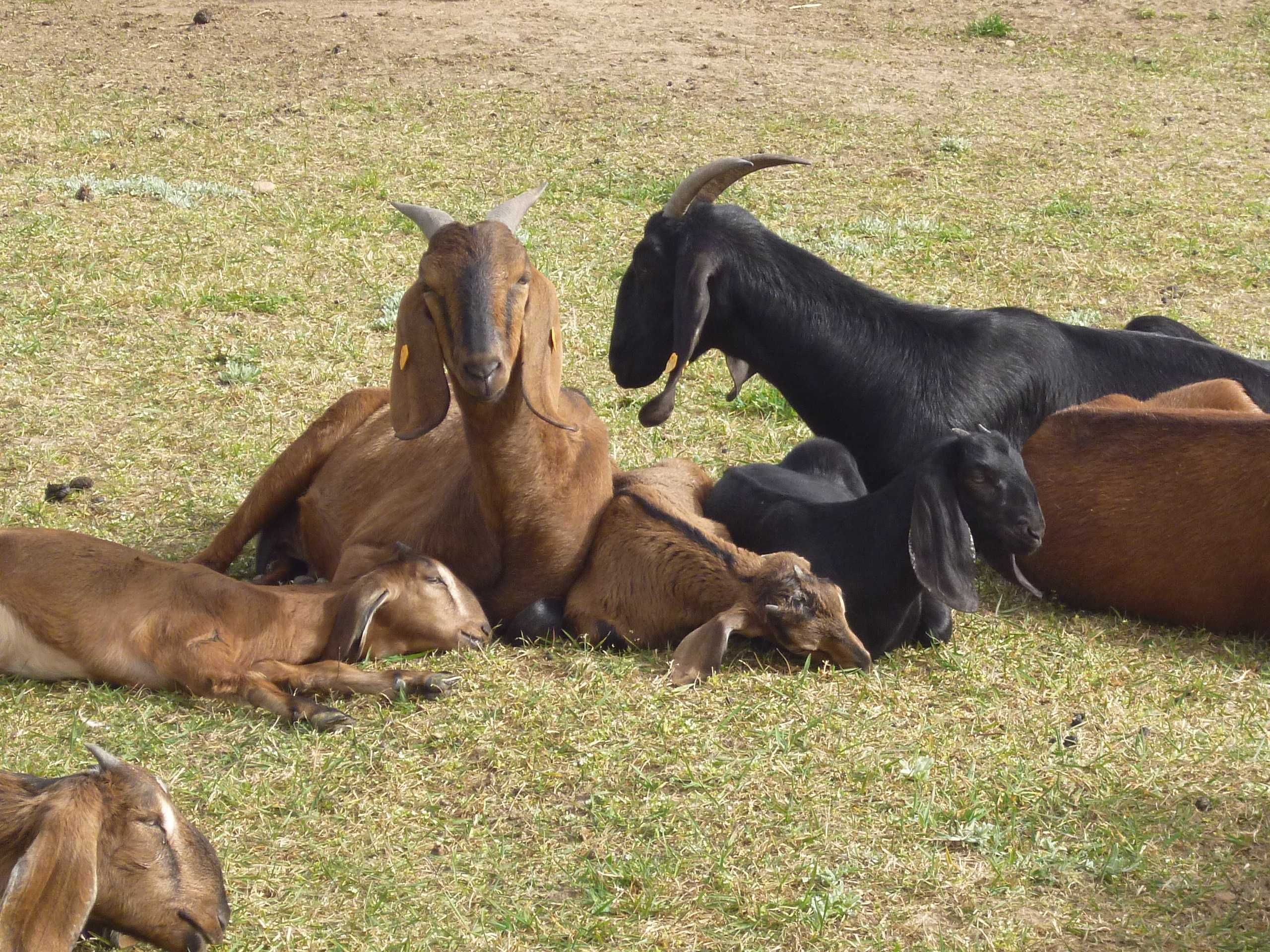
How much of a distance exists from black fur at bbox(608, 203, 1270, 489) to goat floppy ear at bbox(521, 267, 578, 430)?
1.05 m

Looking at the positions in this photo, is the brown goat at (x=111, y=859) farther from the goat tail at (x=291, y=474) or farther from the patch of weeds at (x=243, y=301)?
the patch of weeds at (x=243, y=301)

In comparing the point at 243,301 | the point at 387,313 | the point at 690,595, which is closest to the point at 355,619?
the point at 690,595

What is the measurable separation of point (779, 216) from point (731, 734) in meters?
6.65

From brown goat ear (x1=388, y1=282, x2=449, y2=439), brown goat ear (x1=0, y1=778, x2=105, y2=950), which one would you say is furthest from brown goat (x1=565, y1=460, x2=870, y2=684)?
brown goat ear (x1=0, y1=778, x2=105, y2=950)

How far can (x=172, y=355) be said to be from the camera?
8086 millimetres

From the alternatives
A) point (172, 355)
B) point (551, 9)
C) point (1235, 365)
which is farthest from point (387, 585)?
point (551, 9)

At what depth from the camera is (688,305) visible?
20.5 feet

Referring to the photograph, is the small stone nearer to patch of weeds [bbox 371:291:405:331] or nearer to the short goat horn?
the short goat horn

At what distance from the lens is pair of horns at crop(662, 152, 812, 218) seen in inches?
254

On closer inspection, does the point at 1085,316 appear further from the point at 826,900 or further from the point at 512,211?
the point at 826,900

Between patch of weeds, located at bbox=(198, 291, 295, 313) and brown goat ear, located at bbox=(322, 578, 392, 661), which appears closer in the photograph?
brown goat ear, located at bbox=(322, 578, 392, 661)

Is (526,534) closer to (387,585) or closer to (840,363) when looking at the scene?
(387,585)

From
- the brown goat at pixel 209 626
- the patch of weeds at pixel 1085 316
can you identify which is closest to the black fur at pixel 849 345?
the brown goat at pixel 209 626

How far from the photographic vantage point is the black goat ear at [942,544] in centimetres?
518
